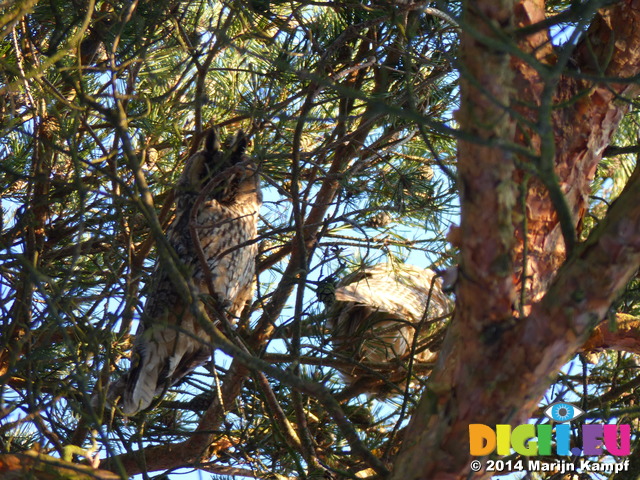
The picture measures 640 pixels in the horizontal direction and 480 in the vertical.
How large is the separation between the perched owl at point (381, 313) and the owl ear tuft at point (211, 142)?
0.68 metres

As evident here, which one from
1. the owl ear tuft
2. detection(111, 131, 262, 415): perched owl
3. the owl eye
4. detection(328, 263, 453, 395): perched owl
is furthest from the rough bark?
the owl ear tuft

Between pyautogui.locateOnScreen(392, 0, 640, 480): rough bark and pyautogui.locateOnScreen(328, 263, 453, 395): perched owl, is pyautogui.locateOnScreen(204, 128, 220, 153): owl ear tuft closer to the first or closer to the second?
pyautogui.locateOnScreen(328, 263, 453, 395): perched owl

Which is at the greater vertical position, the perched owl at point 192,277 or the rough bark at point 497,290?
the perched owl at point 192,277

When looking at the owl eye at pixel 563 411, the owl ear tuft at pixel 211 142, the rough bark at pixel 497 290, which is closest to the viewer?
the rough bark at pixel 497 290

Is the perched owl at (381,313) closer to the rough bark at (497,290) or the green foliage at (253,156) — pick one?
the green foliage at (253,156)

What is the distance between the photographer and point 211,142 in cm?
262

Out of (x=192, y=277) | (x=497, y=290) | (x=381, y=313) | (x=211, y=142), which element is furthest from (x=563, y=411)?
(x=211, y=142)

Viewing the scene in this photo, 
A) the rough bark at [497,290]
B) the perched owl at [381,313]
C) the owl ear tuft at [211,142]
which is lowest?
the rough bark at [497,290]

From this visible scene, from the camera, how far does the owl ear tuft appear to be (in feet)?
8.48

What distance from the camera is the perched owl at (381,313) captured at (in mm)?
2297

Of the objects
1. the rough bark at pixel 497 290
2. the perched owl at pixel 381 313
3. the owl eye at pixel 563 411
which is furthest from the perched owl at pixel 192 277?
the rough bark at pixel 497 290

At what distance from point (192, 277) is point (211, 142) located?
505 millimetres

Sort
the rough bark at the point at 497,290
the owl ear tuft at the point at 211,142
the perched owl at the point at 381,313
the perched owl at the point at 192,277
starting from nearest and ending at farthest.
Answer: the rough bark at the point at 497,290, the perched owl at the point at 381,313, the perched owl at the point at 192,277, the owl ear tuft at the point at 211,142

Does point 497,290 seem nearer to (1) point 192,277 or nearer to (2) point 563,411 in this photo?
(2) point 563,411
